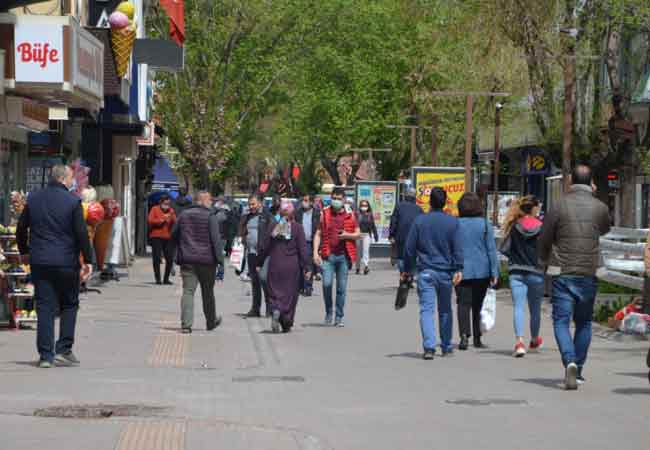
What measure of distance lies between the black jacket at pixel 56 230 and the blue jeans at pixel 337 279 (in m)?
6.37

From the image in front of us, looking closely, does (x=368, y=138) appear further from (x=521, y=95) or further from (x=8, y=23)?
(x=8, y=23)

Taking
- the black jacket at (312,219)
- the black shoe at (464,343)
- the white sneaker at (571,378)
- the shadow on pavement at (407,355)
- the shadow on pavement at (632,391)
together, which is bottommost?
the shadow on pavement at (407,355)

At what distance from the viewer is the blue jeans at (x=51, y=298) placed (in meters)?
13.2

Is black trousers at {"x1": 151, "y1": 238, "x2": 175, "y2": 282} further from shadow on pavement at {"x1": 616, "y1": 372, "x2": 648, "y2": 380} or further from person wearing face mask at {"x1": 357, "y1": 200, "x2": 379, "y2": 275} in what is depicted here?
shadow on pavement at {"x1": 616, "y1": 372, "x2": 648, "y2": 380}

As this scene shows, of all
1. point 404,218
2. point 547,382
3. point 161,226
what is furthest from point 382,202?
point 547,382

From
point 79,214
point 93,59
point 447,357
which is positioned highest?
point 93,59

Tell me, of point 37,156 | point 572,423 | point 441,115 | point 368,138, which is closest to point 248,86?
point 441,115

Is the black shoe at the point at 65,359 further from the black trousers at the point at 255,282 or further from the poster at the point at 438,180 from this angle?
the poster at the point at 438,180

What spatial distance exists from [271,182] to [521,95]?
6135cm

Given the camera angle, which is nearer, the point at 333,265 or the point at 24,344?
the point at 24,344

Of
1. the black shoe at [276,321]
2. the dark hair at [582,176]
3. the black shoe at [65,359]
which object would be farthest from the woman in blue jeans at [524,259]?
the black shoe at [65,359]

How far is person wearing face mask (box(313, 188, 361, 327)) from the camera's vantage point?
19.4 m

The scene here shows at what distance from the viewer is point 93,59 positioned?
2181 cm

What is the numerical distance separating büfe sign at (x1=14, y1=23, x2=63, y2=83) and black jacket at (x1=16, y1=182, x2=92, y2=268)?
21.2 feet
